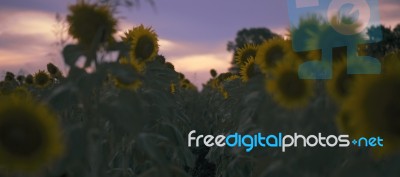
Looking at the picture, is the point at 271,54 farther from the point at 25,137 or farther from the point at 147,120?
the point at 25,137

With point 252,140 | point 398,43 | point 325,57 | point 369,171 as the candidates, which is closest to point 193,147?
point 252,140

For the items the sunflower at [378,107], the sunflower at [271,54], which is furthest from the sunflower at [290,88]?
the sunflower at [271,54]

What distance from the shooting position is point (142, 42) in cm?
415

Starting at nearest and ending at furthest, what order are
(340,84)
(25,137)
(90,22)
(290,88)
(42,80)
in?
(25,137)
(340,84)
(290,88)
(90,22)
(42,80)

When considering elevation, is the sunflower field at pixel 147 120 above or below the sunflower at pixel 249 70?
below

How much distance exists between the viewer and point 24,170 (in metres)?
1.78

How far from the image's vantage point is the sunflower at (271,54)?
3275mm

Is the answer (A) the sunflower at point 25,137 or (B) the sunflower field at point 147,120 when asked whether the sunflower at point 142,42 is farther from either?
(A) the sunflower at point 25,137

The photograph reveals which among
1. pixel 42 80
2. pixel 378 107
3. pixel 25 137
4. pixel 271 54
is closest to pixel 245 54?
pixel 271 54

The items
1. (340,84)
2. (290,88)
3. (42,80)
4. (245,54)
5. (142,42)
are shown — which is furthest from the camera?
(42,80)

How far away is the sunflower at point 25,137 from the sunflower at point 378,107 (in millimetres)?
1025

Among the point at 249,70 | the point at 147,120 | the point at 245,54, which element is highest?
the point at 245,54

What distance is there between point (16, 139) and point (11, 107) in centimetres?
12

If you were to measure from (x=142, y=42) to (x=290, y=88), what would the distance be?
1.98 metres
